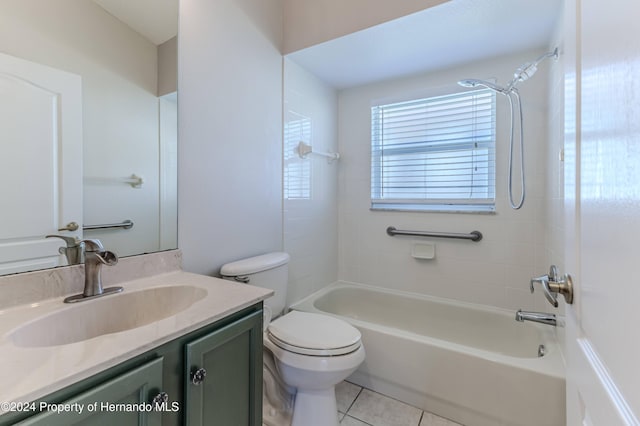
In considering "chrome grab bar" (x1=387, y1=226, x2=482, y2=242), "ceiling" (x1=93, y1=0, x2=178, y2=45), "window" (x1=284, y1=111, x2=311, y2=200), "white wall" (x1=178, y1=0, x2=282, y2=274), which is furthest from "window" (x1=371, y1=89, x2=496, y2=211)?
"ceiling" (x1=93, y1=0, x2=178, y2=45)

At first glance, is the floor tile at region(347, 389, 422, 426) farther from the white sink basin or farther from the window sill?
the window sill

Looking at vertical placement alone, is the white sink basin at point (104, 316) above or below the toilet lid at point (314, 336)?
above

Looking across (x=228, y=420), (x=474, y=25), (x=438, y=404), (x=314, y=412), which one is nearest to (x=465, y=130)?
(x=474, y=25)

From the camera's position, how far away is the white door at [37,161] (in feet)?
2.81

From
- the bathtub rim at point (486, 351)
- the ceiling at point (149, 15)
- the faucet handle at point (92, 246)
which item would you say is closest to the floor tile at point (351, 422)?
the bathtub rim at point (486, 351)

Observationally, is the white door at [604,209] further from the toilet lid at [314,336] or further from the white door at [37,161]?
the white door at [37,161]

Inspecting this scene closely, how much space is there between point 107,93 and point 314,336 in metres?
1.32

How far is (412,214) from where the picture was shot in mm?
Answer: 2266

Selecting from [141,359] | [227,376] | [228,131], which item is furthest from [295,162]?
→ [141,359]

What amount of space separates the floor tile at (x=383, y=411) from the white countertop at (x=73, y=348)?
1.02 metres

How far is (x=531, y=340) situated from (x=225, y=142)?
83.0 inches

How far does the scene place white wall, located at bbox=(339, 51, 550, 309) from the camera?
6.07 ft

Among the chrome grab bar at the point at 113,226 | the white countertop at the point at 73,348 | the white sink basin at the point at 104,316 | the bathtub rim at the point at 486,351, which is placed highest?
the chrome grab bar at the point at 113,226

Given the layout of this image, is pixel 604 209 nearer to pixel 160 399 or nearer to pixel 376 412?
pixel 160 399
